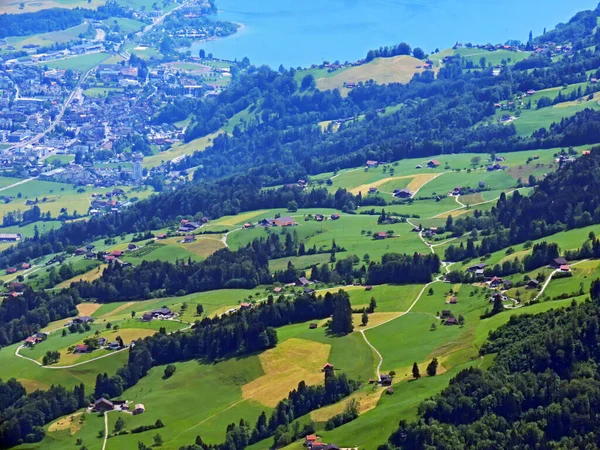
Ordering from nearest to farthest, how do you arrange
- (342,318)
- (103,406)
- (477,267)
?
(103,406)
(342,318)
(477,267)

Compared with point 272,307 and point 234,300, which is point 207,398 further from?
Answer: point 234,300

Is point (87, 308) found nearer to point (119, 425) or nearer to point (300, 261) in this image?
point (300, 261)

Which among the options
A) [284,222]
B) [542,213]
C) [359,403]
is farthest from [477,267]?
[284,222]

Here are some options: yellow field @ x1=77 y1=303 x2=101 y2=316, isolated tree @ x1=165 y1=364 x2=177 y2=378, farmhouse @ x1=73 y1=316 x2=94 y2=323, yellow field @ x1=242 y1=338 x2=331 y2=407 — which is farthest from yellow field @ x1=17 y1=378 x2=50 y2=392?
yellow field @ x1=77 y1=303 x2=101 y2=316

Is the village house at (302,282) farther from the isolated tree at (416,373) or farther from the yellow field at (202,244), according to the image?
the isolated tree at (416,373)

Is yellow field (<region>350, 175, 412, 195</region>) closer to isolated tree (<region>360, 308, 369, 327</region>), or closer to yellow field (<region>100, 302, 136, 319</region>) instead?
yellow field (<region>100, 302, 136, 319</region>)

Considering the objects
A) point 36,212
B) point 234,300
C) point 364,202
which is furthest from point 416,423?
point 36,212

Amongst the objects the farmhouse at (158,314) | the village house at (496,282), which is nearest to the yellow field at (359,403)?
the village house at (496,282)
